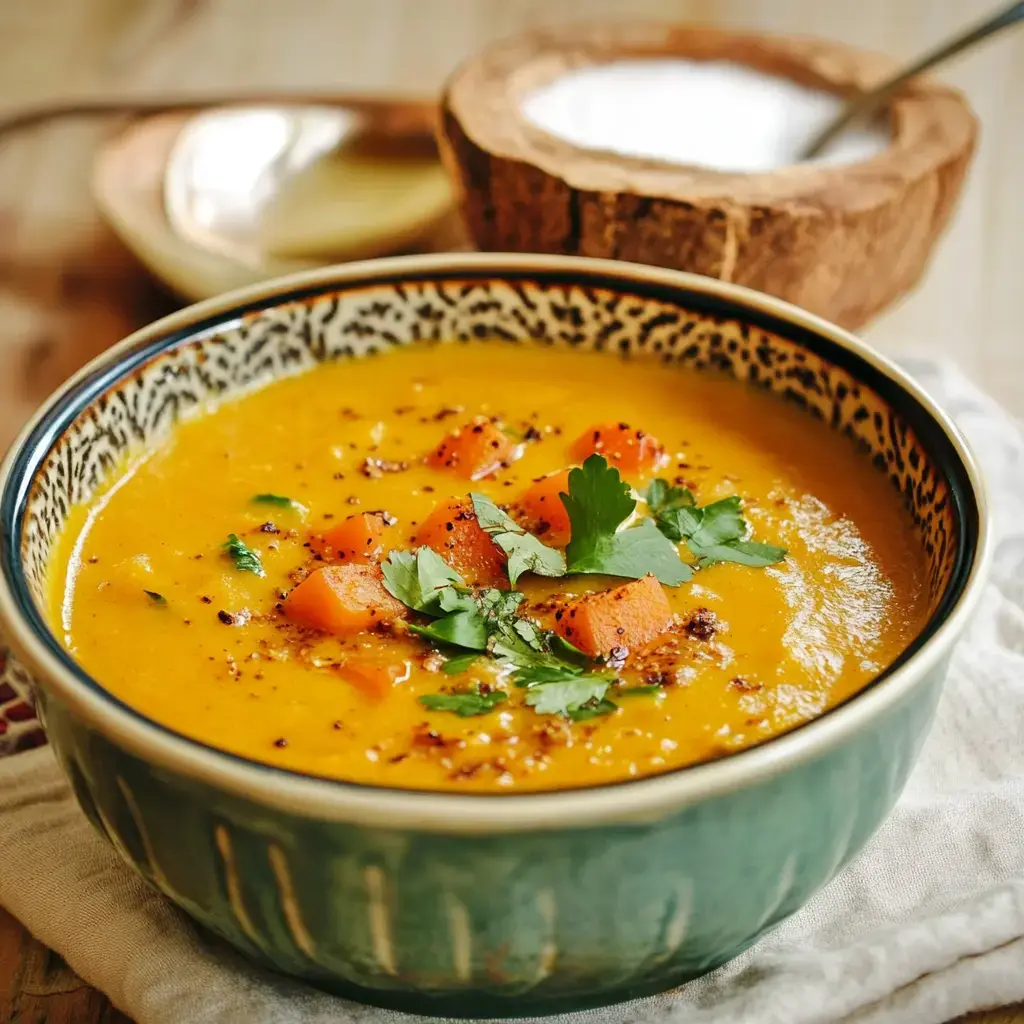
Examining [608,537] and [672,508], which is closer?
[608,537]

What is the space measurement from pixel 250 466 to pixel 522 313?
55 centimetres

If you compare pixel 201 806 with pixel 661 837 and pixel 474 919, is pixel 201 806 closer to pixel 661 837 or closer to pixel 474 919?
pixel 474 919

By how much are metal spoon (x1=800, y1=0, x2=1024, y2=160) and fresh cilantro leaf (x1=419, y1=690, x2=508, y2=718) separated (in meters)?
1.92

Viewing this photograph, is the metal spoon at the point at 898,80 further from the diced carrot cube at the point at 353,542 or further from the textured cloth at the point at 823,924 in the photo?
the diced carrot cube at the point at 353,542

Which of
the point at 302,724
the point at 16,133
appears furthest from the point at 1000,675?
the point at 16,133

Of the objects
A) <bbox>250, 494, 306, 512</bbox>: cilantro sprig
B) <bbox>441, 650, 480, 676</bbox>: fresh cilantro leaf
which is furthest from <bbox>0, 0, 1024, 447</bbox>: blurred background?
<bbox>441, 650, 480, 676</bbox>: fresh cilantro leaf

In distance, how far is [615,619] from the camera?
1.75 m

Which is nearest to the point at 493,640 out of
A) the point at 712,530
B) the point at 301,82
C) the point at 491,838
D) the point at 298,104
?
the point at 712,530

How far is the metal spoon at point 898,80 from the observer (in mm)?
3004

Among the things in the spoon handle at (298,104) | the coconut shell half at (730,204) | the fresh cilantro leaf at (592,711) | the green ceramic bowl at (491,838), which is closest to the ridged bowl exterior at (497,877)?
the green ceramic bowl at (491,838)

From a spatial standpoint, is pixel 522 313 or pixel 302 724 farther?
pixel 522 313

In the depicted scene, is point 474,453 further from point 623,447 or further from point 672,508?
point 672,508

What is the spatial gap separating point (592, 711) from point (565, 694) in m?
0.04

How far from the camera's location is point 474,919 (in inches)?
54.4
